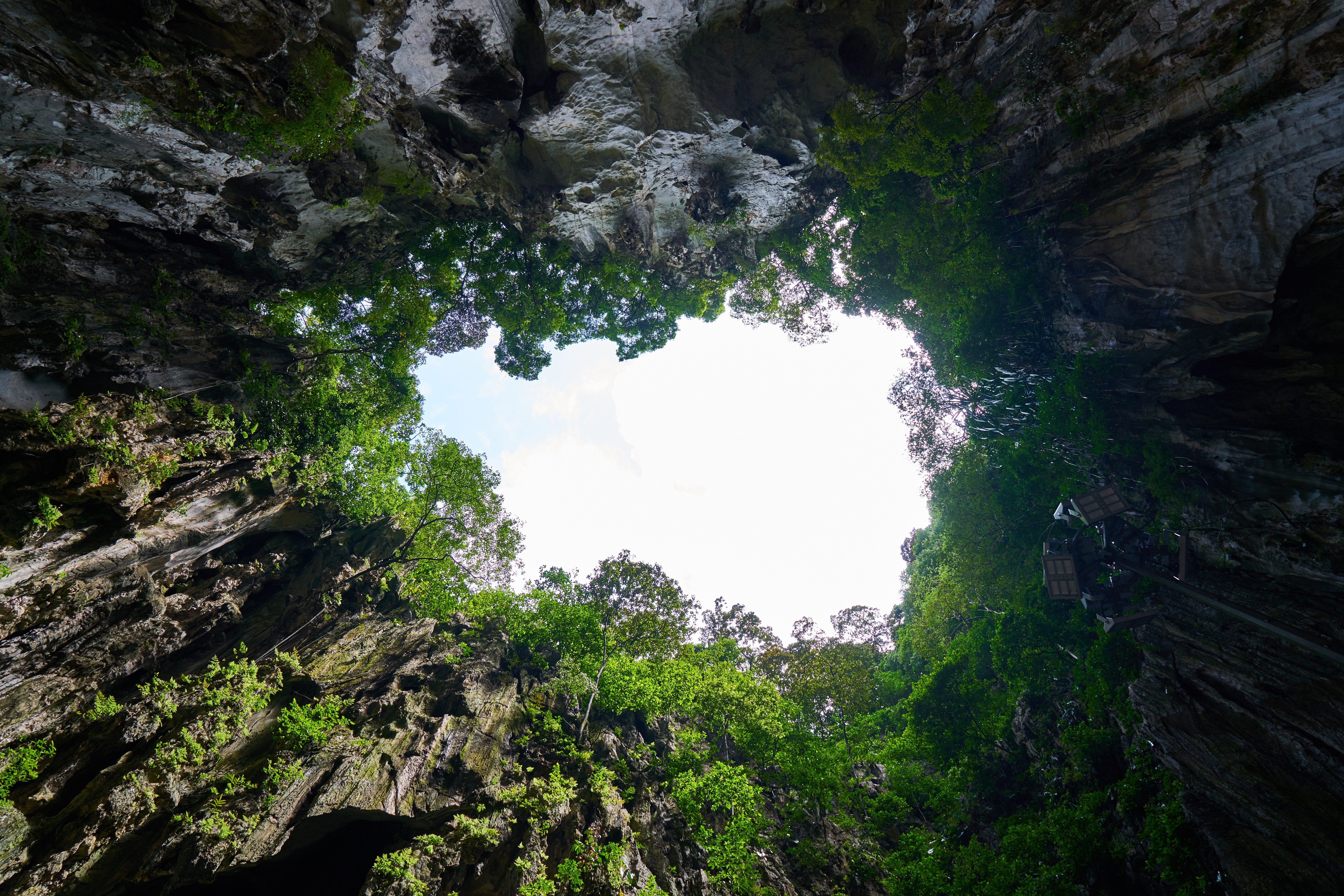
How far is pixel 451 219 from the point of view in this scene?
639 inches

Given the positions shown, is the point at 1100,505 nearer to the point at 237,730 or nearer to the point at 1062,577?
the point at 1062,577

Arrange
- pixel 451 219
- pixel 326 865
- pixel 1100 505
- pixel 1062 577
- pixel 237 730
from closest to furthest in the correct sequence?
1. pixel 237 730
2. pixel 326 865
3. pixel 1100 505
4. pixel 1062 577
5. pixel 451 219

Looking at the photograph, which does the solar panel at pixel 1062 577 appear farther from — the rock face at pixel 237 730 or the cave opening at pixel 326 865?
the cave opening at pixel 326 865

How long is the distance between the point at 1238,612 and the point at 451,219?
24948mm

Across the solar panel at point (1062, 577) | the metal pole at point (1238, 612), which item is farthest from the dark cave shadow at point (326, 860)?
the metal pole at point (1238, 612)

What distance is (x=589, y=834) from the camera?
506 inches

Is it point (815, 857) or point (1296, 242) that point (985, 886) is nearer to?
point (815, 857)

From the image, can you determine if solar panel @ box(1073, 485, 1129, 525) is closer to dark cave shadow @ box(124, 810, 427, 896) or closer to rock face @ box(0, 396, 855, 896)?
rock face @ box(0, 396, 855, 896)

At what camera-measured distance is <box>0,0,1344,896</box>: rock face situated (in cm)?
919

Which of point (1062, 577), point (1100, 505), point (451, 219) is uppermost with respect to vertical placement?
point (451, 219)

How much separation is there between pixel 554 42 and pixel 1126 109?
553 inches

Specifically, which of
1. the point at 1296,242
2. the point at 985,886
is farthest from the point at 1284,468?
the point at 985,886

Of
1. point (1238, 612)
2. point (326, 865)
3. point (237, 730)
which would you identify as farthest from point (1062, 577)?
point (237, 730)

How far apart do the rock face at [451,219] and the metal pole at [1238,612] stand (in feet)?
2.05
